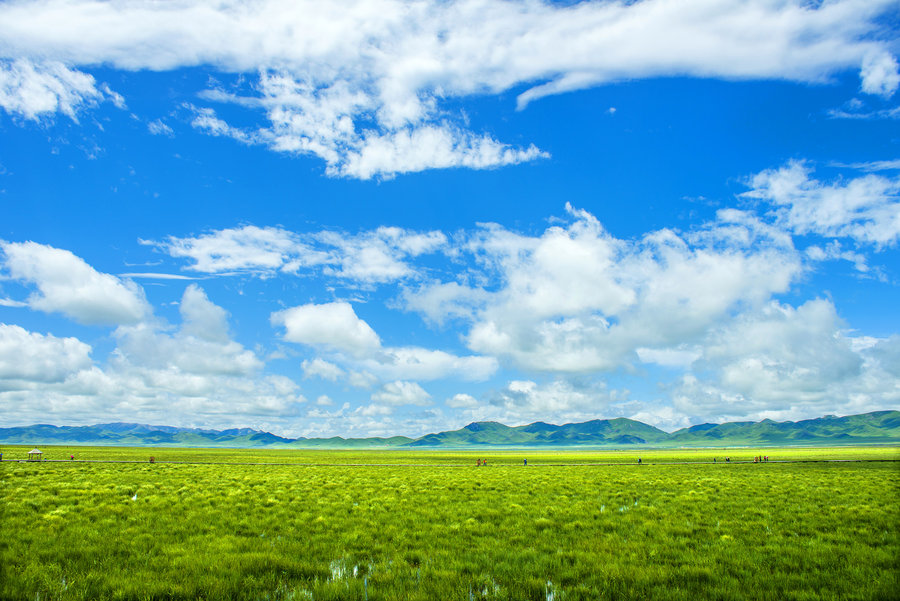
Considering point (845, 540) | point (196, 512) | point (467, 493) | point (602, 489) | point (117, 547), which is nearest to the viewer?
point (117, 547)

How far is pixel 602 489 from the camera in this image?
2975cm

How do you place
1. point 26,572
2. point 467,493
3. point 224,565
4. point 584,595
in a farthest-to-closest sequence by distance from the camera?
1. point 467,493
2. point 224,565
3. point 26,572
4. point 584,595

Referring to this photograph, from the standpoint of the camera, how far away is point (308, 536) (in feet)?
48.7

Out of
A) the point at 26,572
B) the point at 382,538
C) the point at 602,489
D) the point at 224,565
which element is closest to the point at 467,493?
the point at 602,489

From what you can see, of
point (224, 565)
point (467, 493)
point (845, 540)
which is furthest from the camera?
point (467, 493)

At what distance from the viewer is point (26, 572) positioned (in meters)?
10.2

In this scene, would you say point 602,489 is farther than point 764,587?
Yes

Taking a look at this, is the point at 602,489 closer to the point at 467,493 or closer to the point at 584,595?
the point at 467,493

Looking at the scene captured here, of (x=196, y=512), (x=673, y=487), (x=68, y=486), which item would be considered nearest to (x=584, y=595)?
(x=196, y=512)

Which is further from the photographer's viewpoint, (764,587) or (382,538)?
(382,538)

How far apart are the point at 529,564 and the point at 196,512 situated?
48.6ft

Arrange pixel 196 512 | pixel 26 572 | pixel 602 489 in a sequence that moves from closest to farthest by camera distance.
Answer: pixel 26 572 → pixel 196 512 → pixel 602 489

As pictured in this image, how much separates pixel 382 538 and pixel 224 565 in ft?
16.9

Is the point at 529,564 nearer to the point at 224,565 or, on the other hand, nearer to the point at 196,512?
the point at 224,565
